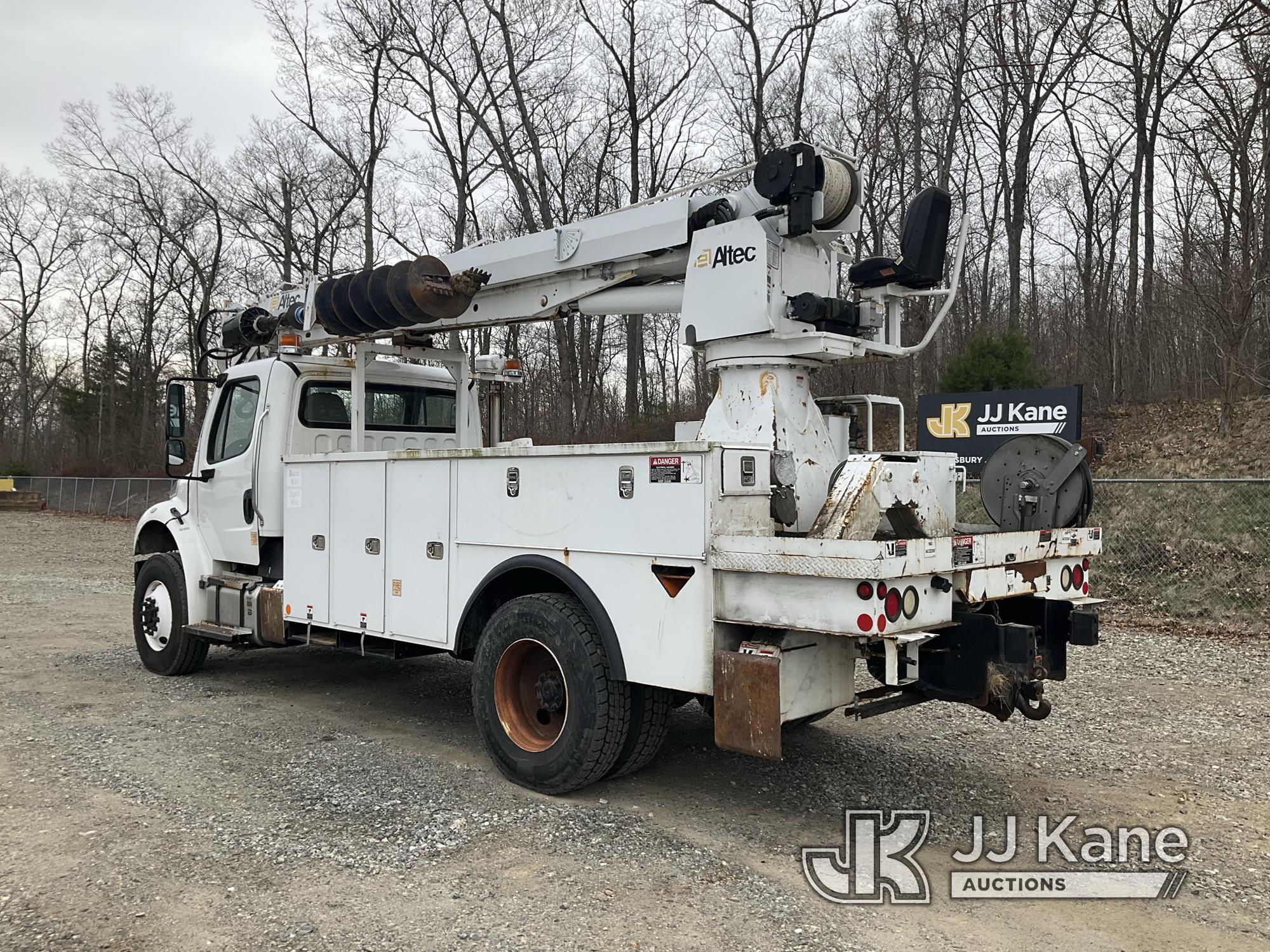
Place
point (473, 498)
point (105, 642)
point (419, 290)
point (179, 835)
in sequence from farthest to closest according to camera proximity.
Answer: point (105, 642) < point (419, 290) < point (473, 498) < point (179, 835)

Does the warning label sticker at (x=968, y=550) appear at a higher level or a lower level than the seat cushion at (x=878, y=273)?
lower

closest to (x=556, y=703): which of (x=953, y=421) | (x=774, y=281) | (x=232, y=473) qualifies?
(x=774, y=281)

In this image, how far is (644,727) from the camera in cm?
506

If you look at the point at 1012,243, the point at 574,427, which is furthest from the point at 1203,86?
the point at 574,427

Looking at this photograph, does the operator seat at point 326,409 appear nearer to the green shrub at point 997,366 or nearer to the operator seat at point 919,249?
the operator seat at point 919,249

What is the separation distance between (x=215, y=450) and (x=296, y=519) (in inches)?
59.7

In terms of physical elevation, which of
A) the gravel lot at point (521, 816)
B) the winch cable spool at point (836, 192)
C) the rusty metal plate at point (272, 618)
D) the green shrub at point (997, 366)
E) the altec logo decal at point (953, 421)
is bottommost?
the gravel lot at point (521, 816)

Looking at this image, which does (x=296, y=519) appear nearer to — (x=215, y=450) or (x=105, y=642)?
(x=215, y=450)

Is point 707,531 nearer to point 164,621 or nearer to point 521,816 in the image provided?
point 521,816

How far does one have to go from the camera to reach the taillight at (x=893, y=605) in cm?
418

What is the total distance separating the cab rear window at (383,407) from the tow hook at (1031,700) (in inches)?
203

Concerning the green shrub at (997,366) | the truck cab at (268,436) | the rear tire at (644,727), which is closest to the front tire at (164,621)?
the truck cab at (268,436)

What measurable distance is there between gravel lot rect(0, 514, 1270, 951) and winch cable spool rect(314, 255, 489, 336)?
2772mm

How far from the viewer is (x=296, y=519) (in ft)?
23.3
